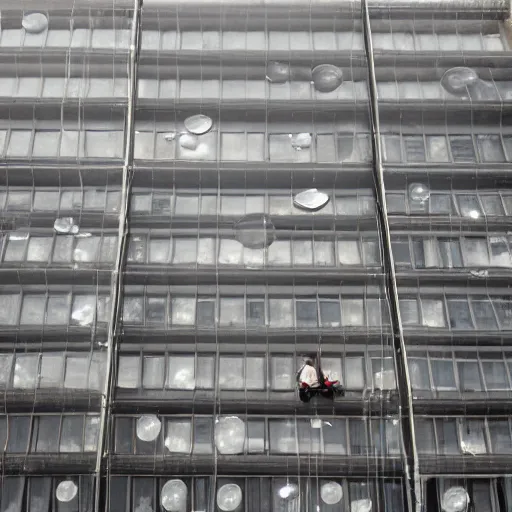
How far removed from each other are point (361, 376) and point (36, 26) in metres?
15.4

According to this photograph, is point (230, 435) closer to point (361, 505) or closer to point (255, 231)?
point (361, 505)

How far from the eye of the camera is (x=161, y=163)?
821 inches

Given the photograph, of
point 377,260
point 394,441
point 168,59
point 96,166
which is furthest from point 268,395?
point 168,59

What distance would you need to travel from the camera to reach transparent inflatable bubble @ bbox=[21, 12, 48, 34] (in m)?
23.0

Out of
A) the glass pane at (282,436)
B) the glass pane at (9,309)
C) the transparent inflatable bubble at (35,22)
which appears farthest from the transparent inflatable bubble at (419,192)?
the transparent inflatable bubble at (35,22)

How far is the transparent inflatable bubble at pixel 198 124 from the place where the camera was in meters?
21.5

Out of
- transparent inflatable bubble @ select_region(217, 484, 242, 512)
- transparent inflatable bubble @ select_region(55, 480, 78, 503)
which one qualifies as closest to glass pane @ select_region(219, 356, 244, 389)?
transparent inflatable bubble @ select_region(217, 484, 242, 512)

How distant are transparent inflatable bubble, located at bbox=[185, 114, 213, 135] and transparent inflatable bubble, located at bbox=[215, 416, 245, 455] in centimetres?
872

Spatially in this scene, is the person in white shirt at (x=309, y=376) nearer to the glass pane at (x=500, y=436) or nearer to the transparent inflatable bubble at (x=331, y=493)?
the transparent inflatable bubble at (x=331, y=493)

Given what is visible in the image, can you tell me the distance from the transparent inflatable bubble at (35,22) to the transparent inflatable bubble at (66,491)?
1436 centimetres

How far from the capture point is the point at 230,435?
18312 millimetres

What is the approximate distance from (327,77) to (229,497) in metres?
13.0

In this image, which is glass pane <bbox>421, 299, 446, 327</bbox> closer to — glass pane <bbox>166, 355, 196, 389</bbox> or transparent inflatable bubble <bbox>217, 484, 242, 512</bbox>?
glass pane <bbox>166, 355, 196, 389</bbox>

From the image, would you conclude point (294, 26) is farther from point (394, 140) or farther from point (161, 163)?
point (161, 163)
